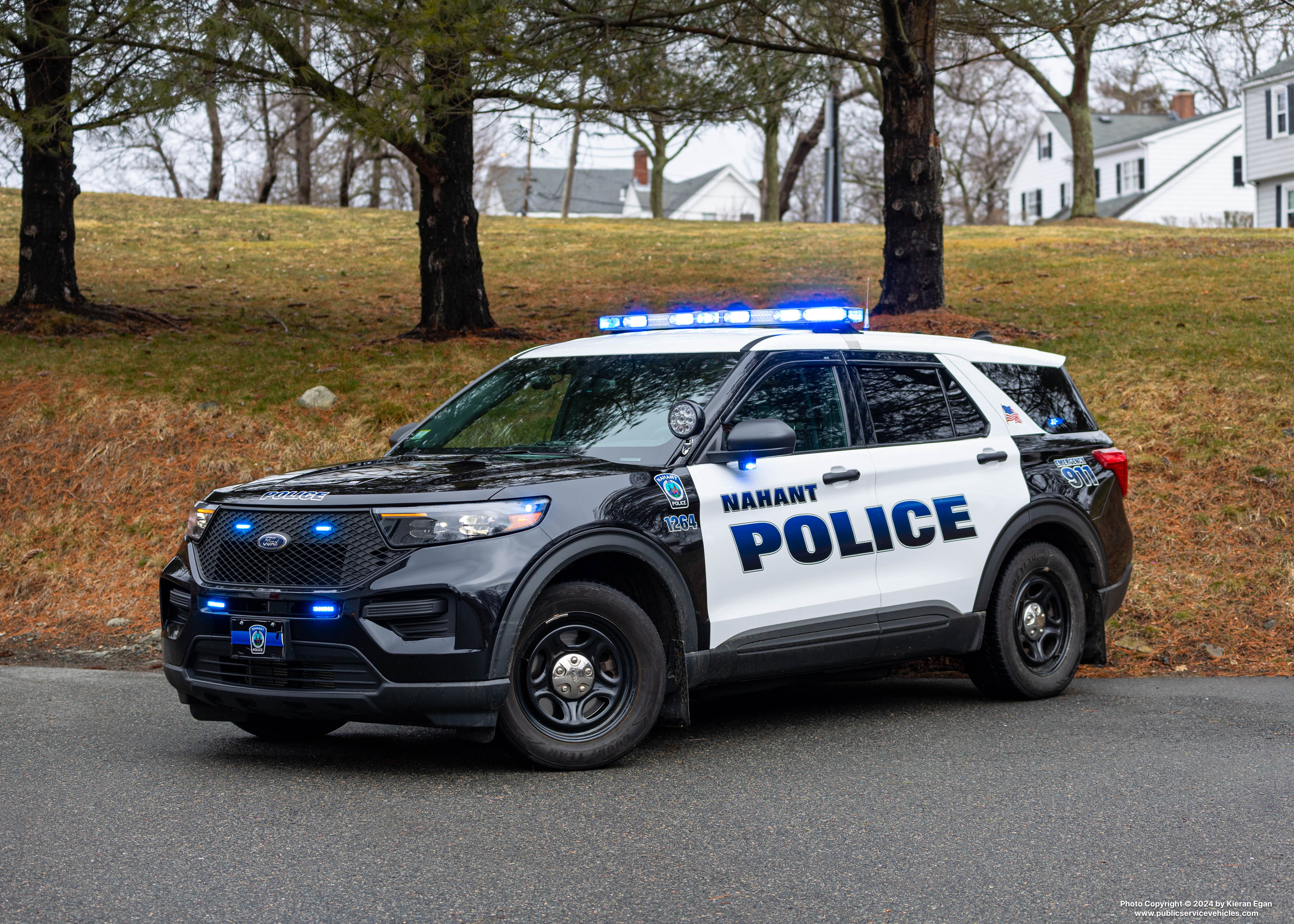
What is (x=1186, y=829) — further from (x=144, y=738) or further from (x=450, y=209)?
(x=450, y=209)

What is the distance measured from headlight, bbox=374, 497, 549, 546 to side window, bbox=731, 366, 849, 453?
1464 mm

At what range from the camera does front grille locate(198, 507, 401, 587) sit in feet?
17.0

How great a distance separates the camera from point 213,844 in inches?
179

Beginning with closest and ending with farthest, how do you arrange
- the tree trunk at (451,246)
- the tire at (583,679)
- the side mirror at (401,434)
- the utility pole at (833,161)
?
Answer: the tire at (583,679) < the side mirror at (401,434) < the tree trunk at (451,246) < the utility pole at (833,161)

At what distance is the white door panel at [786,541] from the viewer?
589 centimetres

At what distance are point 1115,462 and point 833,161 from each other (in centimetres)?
2257

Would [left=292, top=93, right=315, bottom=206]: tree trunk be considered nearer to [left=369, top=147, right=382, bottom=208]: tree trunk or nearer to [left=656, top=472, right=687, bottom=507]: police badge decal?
[left=369, top=147, right=382, bottom=208]: tree trunk

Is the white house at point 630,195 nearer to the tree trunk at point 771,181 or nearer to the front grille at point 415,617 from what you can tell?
the tree trunk at point 771,181

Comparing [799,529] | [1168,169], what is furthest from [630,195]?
[799,529]

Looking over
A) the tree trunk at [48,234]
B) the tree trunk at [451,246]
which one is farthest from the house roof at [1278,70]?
the tree trunk at [48,234]

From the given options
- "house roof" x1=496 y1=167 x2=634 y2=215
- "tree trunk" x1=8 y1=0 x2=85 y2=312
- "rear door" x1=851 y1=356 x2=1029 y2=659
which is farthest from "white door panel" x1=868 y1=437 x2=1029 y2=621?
"house roof" x1=496 y1=167 x2=634 y2=215

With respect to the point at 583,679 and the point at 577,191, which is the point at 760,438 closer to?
the point at 583,679

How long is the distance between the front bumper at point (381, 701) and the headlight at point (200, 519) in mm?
680

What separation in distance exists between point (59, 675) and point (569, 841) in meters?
4.77
